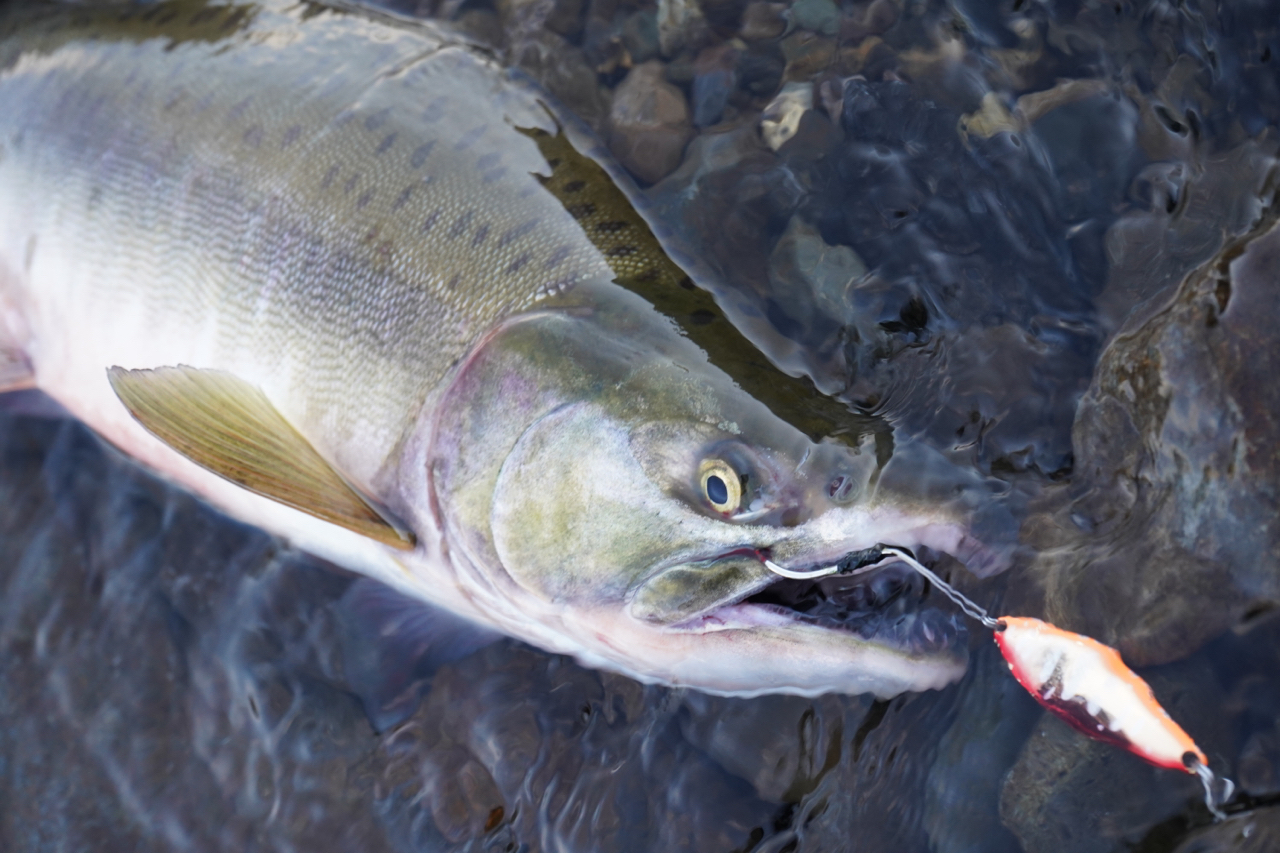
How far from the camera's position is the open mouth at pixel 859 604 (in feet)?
7.34

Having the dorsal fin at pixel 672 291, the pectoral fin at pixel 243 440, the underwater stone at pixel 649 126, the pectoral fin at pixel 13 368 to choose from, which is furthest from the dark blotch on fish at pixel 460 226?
the pectoral fin at pixel 13 368

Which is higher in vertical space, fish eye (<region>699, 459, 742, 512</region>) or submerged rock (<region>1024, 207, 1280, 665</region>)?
fish eye (<region>699, 459, 742, 512</region>)

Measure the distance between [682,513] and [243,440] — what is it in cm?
130

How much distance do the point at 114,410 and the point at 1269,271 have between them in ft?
11.2

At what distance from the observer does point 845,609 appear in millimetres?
2252

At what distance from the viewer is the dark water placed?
7.77ft

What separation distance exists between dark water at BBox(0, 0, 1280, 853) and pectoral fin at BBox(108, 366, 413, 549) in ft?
2.20

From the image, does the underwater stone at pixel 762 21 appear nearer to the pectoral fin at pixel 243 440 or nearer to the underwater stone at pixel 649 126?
the underwater stone at pixel 649 126

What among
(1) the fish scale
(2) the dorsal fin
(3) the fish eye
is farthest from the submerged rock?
(1) the fish scale

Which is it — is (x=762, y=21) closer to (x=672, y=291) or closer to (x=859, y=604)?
(x=672, y=291)

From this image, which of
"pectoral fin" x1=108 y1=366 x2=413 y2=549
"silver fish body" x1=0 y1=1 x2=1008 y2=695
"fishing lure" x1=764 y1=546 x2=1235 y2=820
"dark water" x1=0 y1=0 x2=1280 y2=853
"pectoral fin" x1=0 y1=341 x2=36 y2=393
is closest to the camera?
"fishing lure" x1=764 y1=546 x2=1235 y2=820

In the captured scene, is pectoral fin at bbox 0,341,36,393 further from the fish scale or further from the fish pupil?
the fish pupil

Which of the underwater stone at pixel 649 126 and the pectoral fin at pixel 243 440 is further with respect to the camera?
the underwater stone at pixel 649 126

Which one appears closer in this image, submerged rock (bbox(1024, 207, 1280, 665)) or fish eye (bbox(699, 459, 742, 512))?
fish eye (bbox(699, 459, 742, 512))
